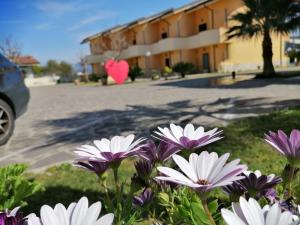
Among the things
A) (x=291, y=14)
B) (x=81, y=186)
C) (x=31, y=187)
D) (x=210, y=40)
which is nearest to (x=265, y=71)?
(x=291, y=14)

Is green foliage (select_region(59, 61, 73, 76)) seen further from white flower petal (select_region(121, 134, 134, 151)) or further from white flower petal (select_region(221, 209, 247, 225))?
white flower petal (select_region(221, 209, 247, 225))

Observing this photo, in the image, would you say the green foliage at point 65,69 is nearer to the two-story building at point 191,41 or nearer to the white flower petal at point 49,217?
the two-story building at point 191,41

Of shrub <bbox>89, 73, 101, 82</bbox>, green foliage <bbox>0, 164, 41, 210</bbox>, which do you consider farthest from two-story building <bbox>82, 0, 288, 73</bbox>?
green foliage <bbox>0, 164, 41, 210</bbox>

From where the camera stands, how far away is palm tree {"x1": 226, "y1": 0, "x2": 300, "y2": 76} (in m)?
19.2

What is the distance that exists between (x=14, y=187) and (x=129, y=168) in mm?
2872

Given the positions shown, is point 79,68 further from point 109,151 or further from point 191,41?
point 109,151

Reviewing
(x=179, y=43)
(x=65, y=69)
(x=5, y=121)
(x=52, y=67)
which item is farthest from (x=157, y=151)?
(x=52, y=67)

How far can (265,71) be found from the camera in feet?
69.8

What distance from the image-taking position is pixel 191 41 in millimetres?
37312

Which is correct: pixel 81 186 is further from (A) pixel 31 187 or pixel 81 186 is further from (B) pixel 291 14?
(B) pixel 291 14

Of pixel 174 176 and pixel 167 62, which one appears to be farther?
pixel 167 62

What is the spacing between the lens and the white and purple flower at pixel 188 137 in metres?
0.95

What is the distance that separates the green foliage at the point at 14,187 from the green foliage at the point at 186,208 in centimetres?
87

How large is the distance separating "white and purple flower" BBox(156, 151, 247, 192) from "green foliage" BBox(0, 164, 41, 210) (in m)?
1.07
